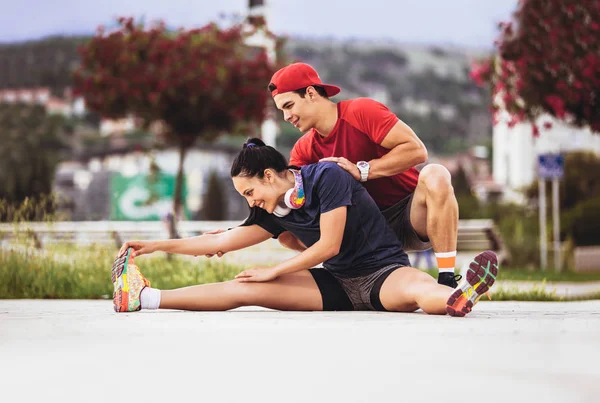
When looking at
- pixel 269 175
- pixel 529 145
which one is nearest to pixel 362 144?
pixel 269 175

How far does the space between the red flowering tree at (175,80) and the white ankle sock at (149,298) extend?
8846mm

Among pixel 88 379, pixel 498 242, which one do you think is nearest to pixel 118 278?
pixel 88 379

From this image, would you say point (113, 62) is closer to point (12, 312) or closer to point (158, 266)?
point (158, 266)

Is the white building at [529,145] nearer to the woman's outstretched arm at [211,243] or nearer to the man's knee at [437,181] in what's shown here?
the man's knee at [437,181]

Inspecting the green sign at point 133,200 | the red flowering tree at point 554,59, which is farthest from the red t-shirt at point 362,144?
the green sign at point 133,200

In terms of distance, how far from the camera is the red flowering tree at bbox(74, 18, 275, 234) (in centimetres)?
1356

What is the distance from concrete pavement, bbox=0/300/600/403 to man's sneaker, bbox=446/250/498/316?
→ 9 centimetres

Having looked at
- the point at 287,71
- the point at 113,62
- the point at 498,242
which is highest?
the point at 113,62

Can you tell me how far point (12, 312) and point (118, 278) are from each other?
83 centimetres

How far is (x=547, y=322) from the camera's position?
4277 millimetres

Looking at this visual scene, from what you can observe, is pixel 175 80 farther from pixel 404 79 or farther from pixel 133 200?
pixel 404 79

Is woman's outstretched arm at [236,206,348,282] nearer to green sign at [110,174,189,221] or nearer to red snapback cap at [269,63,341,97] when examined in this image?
red snapback cap at [269,63,341,97]

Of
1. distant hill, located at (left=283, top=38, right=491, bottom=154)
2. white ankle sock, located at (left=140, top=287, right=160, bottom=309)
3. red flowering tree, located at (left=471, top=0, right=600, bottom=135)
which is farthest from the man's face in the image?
distant hill, located at (left=283, top=38, right=491, bottom=154)

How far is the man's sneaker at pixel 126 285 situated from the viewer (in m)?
4.66
